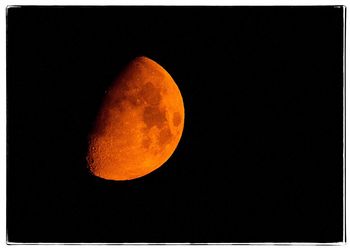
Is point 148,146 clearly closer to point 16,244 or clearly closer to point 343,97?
point 16,244

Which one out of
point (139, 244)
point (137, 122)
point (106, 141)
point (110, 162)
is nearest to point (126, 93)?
point (137, 122)

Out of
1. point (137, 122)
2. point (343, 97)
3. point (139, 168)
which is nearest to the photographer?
point (137, 122)

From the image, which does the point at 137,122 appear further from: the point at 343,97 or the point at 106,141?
the point at 343,97

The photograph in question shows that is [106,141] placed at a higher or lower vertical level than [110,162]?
higher

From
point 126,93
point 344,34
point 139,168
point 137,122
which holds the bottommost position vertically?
point 139,168

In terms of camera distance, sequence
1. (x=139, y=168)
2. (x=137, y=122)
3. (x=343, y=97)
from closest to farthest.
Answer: (x=137, y=122) → (x=139, y=168) → (x=343, y=97)

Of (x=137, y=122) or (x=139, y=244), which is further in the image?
(x=139, y=244)
